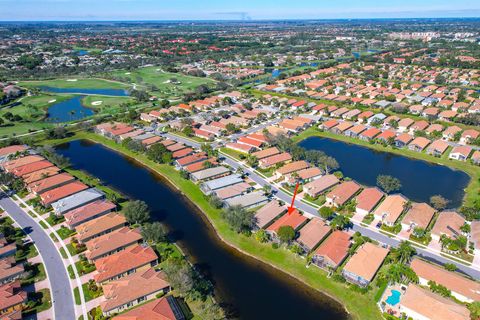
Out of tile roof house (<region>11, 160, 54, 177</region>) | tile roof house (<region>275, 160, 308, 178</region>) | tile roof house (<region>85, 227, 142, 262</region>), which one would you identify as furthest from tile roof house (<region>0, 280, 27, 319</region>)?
tile roof house (<region>275, 160, 308, 178</region>)

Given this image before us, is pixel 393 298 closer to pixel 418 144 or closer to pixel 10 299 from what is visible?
pixel 10 299

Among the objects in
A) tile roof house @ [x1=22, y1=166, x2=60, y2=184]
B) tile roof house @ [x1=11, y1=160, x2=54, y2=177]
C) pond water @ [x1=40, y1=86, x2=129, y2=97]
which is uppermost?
pond water @ [x1=40, y1=86, x2=129, y2=97]

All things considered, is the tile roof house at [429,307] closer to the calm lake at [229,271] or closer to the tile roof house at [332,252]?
the calm lake at [229,271]

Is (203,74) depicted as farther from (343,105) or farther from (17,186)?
(17,186)

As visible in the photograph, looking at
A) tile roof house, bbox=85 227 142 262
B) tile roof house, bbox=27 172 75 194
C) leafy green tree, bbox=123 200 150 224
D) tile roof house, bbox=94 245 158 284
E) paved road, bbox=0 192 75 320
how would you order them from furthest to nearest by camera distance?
tile roof house, bbox=27 172 75 194
leafy green tree, bbox=123 200 150 224
tile roof house, bbox=85 227 142 262
tile roof house, bbox=94 245 158 284
paved road, bbox=0 192 75 320

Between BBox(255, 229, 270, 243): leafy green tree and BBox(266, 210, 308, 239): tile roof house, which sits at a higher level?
BBox(266, 210, 308, 239): tile roof house

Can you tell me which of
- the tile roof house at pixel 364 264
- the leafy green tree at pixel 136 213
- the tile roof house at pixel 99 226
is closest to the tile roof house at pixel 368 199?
the tile roof house at pixel 364 264

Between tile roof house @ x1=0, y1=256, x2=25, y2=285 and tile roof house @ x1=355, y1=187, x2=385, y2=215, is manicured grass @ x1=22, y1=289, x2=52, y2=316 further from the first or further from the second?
tile roof house @ x1=355, y1=187, x2=385, y2=215
